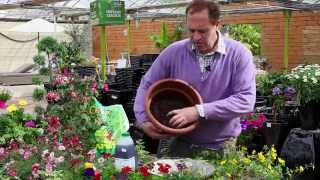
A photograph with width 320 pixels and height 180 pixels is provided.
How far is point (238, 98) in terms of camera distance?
2217 millimetres

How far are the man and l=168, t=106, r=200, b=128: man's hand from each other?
0.28ft

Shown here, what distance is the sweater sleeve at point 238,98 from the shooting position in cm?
215

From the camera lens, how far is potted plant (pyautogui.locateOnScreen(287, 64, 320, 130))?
4188mm

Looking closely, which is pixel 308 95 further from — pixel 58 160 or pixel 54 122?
pixel 58 160

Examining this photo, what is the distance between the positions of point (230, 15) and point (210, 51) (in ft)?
43.5

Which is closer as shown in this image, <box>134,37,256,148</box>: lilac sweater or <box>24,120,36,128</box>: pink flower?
<box>134,37,256,148</box>: lilac sweater

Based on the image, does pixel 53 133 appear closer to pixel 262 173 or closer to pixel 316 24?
pixel 262 173

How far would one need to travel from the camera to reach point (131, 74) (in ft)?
23.0

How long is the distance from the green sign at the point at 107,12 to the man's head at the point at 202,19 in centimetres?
377

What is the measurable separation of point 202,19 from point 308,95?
2315 mm

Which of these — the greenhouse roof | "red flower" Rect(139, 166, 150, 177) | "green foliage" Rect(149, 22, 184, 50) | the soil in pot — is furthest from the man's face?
"green foliage" Rect(149, 22, 184, 50)

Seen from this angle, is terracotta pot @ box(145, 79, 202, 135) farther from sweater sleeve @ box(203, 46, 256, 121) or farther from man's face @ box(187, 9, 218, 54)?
man's face @ box(187, 9, 218, 54)

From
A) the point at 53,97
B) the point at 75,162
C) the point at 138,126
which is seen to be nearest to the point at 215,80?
the point at 138,126

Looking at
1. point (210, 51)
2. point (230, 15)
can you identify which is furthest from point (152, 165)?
point (230, 15)
